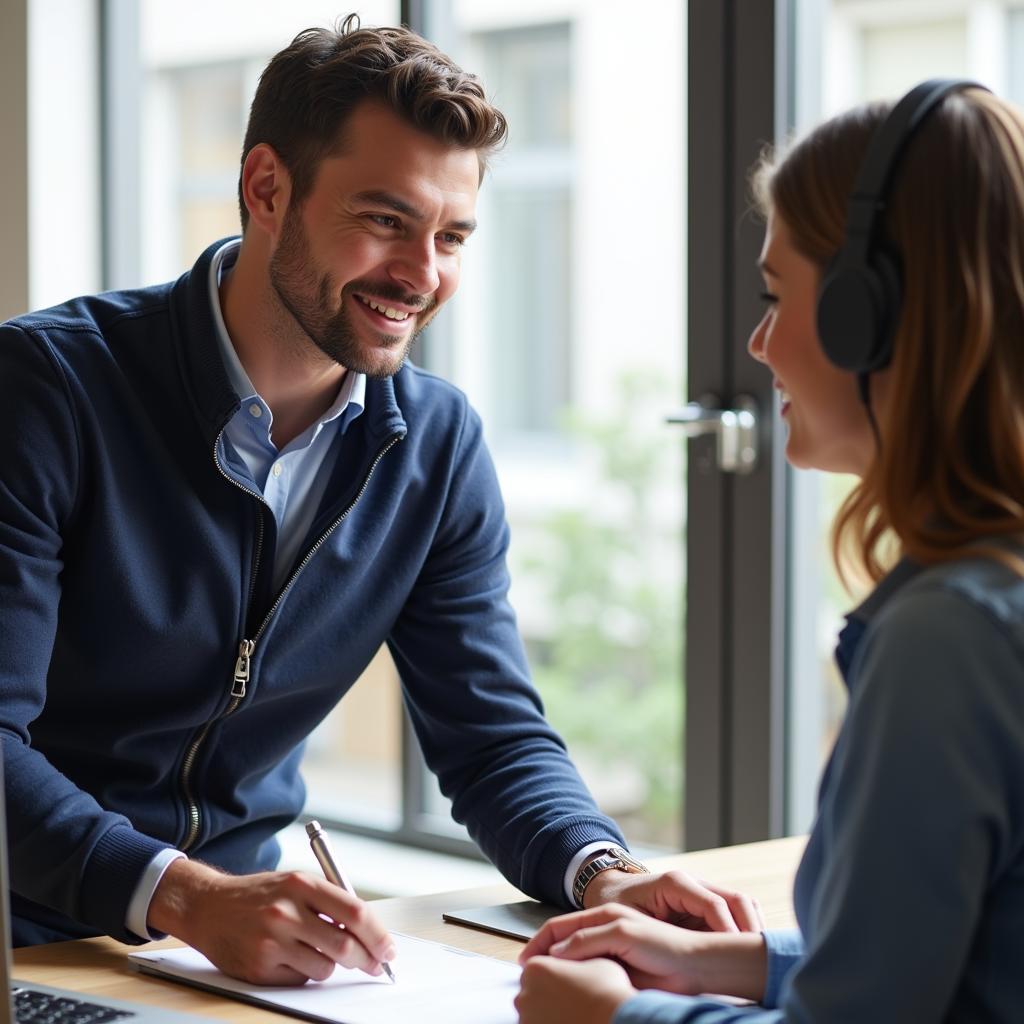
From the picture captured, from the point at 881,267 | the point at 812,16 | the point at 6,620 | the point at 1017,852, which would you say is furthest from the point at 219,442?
the point at 812,16

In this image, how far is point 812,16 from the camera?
85.6 inches

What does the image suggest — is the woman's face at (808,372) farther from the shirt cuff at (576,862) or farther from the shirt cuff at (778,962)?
the shirt cuff at (576,862)

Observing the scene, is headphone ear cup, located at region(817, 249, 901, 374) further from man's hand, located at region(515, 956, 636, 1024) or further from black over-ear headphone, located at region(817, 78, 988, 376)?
man's hand, located at region(515, 956, 636, 1024)

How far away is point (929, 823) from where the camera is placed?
0.76 metres

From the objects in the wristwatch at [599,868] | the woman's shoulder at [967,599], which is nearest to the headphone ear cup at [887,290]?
the woman's shoulder at [967,599]

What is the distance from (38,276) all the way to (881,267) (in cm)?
251

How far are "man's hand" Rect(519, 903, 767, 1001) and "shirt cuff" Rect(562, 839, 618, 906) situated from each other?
10.2 inches

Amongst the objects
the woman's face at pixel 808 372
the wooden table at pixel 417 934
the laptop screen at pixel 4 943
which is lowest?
the wooden table at pixel 417 934

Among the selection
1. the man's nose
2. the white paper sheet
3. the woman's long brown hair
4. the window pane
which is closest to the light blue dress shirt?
the man's nose

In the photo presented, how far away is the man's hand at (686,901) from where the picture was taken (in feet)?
3.94

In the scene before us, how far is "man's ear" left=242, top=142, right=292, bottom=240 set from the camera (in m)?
1.65

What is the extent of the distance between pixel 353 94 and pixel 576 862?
2.65ft

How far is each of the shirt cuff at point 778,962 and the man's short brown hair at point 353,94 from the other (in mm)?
878

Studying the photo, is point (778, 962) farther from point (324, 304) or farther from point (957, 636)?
point (324, 304)
